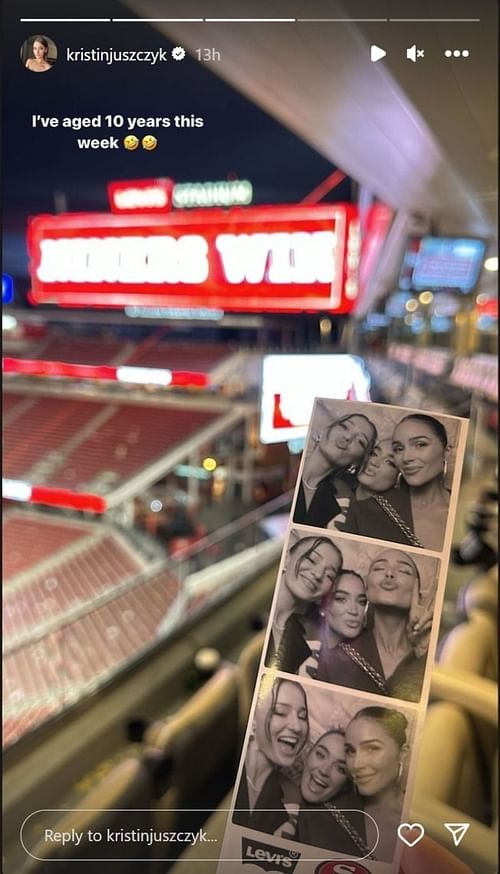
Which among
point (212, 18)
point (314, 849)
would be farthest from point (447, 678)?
point (212, 18)

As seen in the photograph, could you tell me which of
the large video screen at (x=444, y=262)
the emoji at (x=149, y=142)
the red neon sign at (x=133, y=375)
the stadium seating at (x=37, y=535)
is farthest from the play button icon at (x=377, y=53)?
the red neon sign at (x=133, y=375)

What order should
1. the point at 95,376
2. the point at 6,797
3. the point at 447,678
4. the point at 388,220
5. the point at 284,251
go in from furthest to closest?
the point at 95,376
the point at 388,220
the point at 284,251
the point at 6,797
the point at 447,678

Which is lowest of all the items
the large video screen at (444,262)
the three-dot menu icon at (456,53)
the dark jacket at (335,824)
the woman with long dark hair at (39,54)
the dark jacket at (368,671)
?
the dark jacket at (335,824)

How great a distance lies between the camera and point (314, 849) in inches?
17.2

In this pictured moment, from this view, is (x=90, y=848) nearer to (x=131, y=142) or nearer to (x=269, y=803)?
(x=269, y=803)

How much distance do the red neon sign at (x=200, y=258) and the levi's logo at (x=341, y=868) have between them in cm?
58

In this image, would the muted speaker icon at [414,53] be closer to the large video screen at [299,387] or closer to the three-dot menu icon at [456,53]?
the three-dot menu icon at [456,53]

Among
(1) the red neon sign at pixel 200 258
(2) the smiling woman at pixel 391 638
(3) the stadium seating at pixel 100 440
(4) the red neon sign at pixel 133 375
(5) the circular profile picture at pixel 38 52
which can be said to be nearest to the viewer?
(2) the smiling woman at pixel 391 638

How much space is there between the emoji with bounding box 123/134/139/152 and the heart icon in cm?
A: 59

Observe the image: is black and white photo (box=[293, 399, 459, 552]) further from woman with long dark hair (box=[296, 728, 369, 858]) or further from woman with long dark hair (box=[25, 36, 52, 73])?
woman with long dark hair (box=[25, 36, 52, 73])

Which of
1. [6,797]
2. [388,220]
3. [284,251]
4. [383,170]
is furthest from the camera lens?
[388,220]

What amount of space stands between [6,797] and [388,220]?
3129 millimetres

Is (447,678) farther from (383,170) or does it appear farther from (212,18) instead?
(383,170)

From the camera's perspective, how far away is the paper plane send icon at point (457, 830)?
1.66 ft
